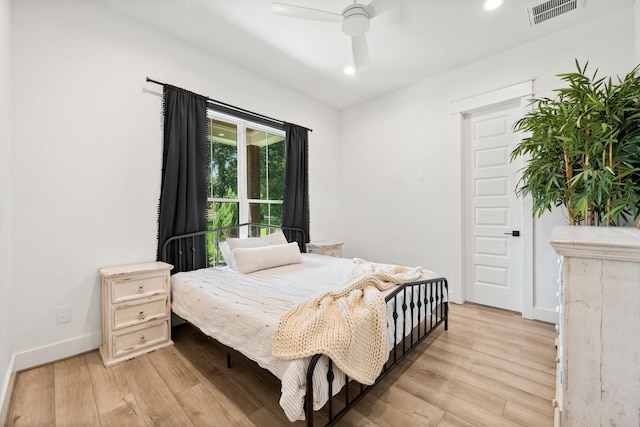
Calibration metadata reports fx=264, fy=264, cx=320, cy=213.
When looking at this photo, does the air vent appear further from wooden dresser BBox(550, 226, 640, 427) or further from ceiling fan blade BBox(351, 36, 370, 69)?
wooden dresser BBox(550, 226, 640, 427)

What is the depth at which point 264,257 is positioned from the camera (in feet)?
8.89

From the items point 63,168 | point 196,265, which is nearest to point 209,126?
point 63,168

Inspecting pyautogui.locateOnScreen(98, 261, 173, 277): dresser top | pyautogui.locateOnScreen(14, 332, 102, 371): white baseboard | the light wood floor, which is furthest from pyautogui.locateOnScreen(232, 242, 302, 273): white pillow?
pyautogui.locateOnScreen(14, 332, 102, 371): white baseboard

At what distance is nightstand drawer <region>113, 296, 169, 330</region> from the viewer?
80.3 inches

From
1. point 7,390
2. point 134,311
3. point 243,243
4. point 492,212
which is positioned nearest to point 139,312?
point 134,311

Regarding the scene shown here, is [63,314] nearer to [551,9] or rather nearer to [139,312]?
[139,312]

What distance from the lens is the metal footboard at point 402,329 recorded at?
1.26m

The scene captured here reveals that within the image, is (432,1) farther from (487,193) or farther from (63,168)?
(63,168)

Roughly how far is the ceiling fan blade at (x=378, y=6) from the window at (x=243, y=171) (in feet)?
6.25

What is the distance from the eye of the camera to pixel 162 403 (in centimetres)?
160

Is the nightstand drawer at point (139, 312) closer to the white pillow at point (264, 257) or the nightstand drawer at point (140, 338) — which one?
the nightstand drawer at point (140, 338)

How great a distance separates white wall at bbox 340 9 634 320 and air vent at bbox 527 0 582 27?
0.36m

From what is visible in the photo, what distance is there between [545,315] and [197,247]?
3.71 m

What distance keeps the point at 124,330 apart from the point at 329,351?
180cm
